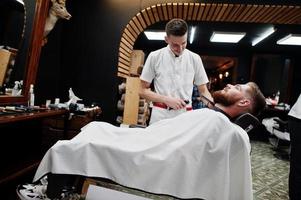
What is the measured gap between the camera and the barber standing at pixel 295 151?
243cm

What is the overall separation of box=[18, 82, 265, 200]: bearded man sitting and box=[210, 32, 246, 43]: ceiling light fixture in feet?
21.2

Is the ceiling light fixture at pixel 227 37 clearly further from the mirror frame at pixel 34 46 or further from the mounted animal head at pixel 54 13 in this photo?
the mirror frame at pixel 34 46

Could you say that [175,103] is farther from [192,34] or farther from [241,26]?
[192,34]

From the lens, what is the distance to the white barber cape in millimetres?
1292

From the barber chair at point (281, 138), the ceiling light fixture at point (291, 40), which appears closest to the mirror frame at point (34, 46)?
the barber chair at point (281, 138)

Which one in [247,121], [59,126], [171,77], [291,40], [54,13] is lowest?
[59,126]

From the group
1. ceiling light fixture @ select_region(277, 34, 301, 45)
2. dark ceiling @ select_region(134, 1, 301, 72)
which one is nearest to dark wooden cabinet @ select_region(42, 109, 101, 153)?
dark ceiling @ select_region(134, 1, 301, 72)

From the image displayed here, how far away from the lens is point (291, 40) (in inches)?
292

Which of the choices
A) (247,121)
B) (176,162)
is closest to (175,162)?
(176,162)

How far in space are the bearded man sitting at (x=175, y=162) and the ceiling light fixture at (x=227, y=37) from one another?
6.45m

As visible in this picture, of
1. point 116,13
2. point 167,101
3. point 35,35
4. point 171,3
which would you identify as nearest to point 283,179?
point 167,101

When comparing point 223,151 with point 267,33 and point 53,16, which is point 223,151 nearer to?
point 53,16

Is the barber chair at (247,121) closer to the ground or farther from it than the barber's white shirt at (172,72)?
closer to the ground

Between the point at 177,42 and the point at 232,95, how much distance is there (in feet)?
2.49
